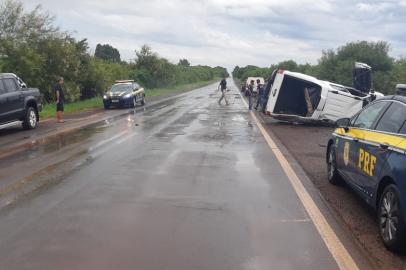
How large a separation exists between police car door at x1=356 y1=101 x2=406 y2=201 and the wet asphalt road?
89 centimetres

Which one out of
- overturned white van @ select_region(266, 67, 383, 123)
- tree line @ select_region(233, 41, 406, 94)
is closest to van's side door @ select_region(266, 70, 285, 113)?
overturned white van @ select_region(266, 67, 383, 123)

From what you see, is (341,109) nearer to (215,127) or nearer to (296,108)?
(296,108)

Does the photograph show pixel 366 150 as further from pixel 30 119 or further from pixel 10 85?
pixel 30 119

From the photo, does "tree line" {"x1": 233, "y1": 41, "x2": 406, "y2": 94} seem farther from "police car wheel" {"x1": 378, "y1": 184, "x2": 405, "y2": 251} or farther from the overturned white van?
"police car wheel" {"x1": 378, "y1": 184, "x2": 405, "y2": 251}

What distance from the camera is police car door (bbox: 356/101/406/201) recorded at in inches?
224

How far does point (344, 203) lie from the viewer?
723 centimetres

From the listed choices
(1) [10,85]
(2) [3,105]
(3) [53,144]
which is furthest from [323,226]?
(1) [10,85]

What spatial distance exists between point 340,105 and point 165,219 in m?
13.7

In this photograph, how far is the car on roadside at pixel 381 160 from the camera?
518cm

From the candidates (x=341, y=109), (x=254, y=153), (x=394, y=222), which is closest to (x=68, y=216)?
(x=394, y=222)

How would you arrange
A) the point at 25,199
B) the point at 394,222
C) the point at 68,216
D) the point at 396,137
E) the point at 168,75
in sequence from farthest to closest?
the point at 168,75
the point at 25,199
the point at 68,216
the point at 396,137
the point at 394,222

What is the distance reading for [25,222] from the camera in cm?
598

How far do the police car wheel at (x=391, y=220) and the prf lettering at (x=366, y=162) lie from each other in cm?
51

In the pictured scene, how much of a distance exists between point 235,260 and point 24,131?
43.8 feet
